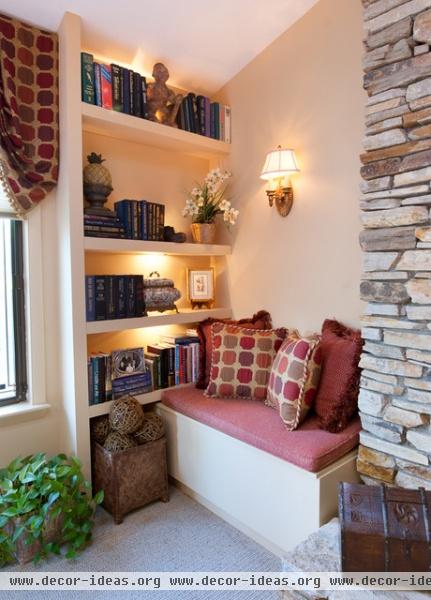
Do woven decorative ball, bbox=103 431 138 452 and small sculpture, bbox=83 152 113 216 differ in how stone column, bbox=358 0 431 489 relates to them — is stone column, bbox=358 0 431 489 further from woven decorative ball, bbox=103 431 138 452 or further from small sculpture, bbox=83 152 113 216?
small sculpture, bbox=83 152 113 216

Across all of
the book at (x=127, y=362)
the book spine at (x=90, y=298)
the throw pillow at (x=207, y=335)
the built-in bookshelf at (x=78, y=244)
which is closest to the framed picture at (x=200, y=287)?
the throw pillow at (x=207, y=335)

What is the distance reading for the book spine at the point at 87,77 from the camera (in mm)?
2064

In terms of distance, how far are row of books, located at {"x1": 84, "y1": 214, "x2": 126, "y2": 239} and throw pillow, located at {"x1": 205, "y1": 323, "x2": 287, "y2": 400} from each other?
0.84 meters

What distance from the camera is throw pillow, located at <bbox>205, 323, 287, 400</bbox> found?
2219 mm

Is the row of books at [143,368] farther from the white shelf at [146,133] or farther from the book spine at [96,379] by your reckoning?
the white shelf at [146,133]

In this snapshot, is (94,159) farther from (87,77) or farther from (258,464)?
(258,464)

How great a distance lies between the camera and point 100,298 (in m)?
2.16

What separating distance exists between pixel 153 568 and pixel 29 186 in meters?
1.92

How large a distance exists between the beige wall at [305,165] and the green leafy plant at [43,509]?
1500mm

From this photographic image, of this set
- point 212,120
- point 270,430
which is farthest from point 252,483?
point 212,120

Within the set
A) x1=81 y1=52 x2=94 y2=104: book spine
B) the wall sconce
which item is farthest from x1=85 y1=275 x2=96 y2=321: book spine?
the wall sconce

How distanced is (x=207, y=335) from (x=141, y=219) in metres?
0.84

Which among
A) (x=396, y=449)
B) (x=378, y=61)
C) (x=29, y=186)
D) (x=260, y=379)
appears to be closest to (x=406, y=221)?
(x=378, y=61)

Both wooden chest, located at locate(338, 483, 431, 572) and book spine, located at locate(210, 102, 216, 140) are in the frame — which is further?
book spine, located at locate(210, 102, 216, 140)
